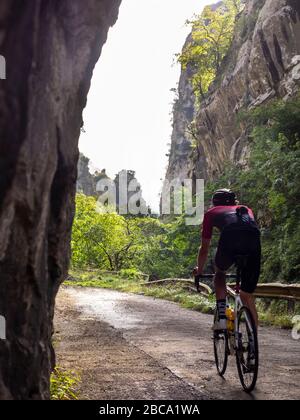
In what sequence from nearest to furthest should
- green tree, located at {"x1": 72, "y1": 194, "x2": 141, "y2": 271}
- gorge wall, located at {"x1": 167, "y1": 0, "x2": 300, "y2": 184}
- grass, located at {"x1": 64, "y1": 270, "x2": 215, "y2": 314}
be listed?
grass, located at {"x1": 64, "y1": 270, "x2": 215, "y2": 314}
gorge wall, located at {"x1": 167, "y1": 0, "x2": 300, "y2": 184}
green tree, located at {"x1": 72, "y1": 194, "x2": 141, "y2": 271}

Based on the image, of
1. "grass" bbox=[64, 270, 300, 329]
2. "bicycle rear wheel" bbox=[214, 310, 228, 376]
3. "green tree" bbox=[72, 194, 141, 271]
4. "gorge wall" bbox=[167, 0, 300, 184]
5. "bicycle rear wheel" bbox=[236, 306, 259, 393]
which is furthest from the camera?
"green tree" bbox=[72, 194, 141, 271]

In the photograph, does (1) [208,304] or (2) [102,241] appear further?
(2) [102,241]

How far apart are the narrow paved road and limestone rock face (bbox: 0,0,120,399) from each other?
2.10 metres

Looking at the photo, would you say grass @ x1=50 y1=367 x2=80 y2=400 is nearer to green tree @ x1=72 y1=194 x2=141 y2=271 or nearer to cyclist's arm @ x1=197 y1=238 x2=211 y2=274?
cyclist's arm @ x1=197 y1=238 x2=211 y2=274

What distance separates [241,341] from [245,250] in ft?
3.11

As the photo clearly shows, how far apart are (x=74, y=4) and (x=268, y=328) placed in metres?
8.74

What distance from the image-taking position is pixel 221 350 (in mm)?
5824

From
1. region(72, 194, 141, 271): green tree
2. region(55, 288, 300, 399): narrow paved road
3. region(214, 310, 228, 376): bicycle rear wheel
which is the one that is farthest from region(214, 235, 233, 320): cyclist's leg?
region(72, 194, 141, 271): green tree

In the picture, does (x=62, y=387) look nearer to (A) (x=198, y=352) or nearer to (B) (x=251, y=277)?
(B) (x=251, y=277)

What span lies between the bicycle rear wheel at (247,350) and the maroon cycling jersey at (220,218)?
0.91 metres

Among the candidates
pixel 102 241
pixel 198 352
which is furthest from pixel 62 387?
pixel 102 241

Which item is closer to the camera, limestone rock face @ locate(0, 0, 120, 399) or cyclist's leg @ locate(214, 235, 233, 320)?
limestone rock face @ locate(0, 0, 120, 399)

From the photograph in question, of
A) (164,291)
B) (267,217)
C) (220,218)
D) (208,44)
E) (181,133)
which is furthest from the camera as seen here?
(181,133)

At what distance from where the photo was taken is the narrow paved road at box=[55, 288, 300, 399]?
202 inches
